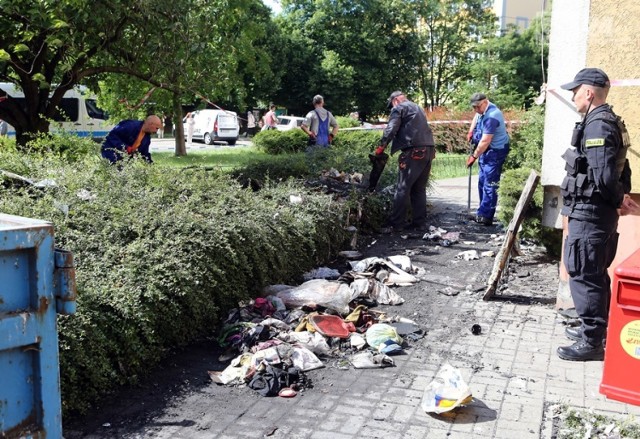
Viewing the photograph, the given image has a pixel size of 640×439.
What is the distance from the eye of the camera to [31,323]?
8.55 feet

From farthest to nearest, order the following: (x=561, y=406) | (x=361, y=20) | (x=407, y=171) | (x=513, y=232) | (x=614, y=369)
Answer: (x=361, y=20) < (x=407, y=171) < (x=513, y=232) < (x=561, y=406) < (x=614, y=369)

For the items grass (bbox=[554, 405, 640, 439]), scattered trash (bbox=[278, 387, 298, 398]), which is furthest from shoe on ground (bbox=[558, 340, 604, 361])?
scattered trash (bbox=[278, 387, 298, 398])

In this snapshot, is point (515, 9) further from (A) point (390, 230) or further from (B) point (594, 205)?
(B) point (594, 205)

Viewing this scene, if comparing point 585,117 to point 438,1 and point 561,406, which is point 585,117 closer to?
point 561,406

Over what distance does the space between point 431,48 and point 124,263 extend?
40517mm

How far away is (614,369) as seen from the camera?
12.0 ft

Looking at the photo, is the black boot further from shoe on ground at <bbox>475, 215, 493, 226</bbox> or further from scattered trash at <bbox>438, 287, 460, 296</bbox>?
shoe on ground at <bbox>475, 215, 493, 226</bbox>

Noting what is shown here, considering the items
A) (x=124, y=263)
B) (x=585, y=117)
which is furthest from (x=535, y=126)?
(x=124, y=263)

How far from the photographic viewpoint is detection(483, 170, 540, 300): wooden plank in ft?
21.1

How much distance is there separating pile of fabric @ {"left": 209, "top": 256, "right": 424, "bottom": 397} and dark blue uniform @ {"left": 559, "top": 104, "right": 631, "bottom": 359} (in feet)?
4.64

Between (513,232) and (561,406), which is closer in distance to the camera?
(561,406)

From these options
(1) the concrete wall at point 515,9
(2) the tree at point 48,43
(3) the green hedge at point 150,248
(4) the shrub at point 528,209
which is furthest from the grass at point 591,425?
(1) the concrete wall at point 515,9

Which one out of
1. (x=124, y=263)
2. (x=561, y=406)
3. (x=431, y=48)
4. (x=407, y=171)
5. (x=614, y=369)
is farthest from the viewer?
(x=431, y=48)

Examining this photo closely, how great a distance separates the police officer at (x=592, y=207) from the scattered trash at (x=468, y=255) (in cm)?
331
